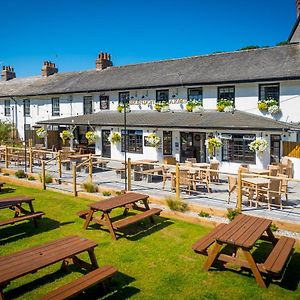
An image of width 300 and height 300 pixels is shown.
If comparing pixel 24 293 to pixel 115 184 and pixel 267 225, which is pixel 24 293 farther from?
pixel 115 184

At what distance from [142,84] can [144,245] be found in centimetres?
1650

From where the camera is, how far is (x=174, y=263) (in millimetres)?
7461

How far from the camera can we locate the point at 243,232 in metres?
6.91

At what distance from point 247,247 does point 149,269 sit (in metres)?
2.20

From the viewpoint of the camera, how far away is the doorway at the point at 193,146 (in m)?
20.0

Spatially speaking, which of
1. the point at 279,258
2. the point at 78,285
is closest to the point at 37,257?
the point at 78,285

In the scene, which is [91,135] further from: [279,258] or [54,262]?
[279,258]

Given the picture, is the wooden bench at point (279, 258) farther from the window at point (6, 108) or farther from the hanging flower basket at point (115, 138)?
the window at point (6, 108)

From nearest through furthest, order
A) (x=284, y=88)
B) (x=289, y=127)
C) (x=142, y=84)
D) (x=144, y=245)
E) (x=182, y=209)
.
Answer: (x=144, y=245) → (x=182, y=209) → (x=289, y=127) → (x=284, y=88) → (x=142, y=84)

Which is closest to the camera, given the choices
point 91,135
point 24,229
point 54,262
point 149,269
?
point 54,262

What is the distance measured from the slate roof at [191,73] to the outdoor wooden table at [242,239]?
40.0ft

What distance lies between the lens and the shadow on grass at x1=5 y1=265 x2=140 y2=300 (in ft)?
20.1

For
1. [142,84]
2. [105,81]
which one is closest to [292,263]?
[142,84]

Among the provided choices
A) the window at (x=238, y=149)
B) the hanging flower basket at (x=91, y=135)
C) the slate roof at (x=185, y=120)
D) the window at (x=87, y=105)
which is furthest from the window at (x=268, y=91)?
the window at (x=87, y=105)
